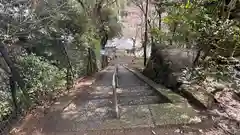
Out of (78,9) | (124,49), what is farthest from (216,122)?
(124,49)

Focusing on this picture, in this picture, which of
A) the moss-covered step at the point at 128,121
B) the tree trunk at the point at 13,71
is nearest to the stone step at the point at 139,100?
the moss-covered step at the point at 128,121

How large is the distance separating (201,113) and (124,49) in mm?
27116

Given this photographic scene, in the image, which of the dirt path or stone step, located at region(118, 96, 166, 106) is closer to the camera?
the dirt path

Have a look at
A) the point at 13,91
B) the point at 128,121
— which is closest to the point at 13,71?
the point at 13,91

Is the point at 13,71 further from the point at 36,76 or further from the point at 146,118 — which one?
the point at 146,118

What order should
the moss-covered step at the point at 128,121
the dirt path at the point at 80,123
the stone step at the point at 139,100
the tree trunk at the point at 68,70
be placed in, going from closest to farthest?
the dirt path at the point at 80,123 < the moss-covered step at the point at 128,121 < the stone step at the point at 139,100 < the tree trunk at the point at 68,70

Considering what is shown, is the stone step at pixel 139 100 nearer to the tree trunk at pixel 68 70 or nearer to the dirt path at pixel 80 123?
the dirt path at pixel 80 123

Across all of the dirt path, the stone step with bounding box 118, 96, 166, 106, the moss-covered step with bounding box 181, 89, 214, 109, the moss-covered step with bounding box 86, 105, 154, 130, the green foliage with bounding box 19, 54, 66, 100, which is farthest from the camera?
the stone step with bounding box 118, 96, 166, 106

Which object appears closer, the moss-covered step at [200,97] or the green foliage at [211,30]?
the moss-covered step at [200,97]

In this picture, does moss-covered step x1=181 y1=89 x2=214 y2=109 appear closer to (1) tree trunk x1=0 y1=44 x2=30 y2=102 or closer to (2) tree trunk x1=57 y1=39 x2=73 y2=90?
(1) tree trunk x1=0 y1=44 x2=30 y2=102

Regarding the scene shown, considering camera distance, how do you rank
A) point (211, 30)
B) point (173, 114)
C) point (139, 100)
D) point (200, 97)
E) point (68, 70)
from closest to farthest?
point (173, 114) < point (200, 97) < point (211, 30) < point (139, 100) < point (68, 70)

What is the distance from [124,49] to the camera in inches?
1198

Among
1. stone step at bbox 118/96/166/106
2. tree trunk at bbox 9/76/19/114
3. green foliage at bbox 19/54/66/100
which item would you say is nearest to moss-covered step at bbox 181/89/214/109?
stone step at bbox 118/96/166/106

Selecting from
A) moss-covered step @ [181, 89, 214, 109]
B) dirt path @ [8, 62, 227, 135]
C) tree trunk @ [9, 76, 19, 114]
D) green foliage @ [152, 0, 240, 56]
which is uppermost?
green foliage @ [152, 0, 240, 56]
